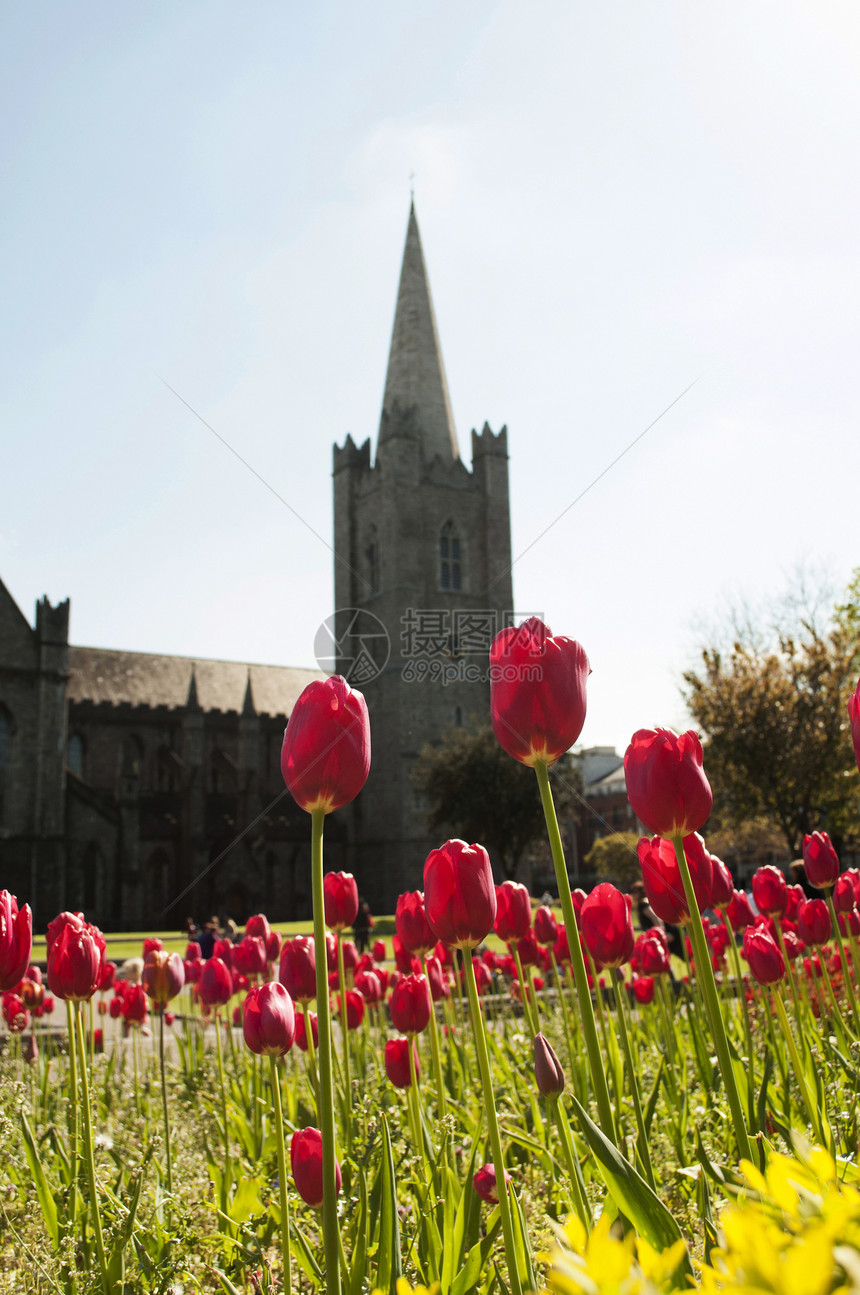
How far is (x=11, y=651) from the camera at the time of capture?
3641 cm

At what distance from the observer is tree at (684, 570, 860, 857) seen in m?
21.8

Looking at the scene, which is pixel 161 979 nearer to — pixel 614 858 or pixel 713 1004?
pixel 713 1004

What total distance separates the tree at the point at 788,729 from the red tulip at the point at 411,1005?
20782 mm

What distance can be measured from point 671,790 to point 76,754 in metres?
44.8

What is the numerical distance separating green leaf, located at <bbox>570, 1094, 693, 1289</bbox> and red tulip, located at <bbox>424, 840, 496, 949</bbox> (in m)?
0.51

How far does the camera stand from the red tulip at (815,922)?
3.58m

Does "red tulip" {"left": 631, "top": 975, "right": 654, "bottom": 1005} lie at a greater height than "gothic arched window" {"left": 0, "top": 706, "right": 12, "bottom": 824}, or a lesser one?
lesser

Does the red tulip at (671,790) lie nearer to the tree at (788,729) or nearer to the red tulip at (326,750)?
the red tulip at (326,750)

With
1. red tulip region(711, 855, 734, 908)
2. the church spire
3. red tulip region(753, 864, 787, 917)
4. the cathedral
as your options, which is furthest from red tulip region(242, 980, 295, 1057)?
the church spire

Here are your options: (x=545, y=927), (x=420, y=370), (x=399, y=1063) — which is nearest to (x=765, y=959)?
(x=399, y=1063)

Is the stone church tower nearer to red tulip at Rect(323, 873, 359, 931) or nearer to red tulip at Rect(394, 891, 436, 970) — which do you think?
red tulip at Rect(323, 873, 359, 931)

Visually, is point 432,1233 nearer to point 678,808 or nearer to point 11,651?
point 678,808

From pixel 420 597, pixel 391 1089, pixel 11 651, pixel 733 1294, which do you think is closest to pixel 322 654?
pixel 420 597

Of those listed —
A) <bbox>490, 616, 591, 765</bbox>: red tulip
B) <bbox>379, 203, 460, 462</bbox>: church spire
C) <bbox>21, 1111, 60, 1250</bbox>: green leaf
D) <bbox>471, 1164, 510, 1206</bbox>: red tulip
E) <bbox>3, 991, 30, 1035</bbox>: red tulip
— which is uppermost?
<bbox>379, 203, 460, 462</bbox>: church spire
